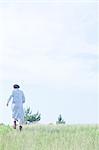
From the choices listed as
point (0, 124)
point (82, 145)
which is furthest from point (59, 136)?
point (0, 124)

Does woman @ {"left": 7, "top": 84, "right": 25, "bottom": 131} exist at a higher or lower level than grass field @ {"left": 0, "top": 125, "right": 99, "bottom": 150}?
higher

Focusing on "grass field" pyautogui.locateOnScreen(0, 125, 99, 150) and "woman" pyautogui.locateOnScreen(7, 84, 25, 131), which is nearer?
"grass field" pyautogui.locateOnScreen(0, 125, 99, 150)

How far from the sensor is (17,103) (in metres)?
15.2

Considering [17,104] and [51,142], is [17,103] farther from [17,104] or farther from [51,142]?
[51,142]

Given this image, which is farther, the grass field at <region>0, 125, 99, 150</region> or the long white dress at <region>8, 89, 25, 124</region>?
the long white dress at <region>8, 89, 25, 124</region>

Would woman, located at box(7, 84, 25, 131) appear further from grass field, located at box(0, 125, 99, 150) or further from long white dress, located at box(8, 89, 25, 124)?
grass field, located at box(0, 125, 99, 150)

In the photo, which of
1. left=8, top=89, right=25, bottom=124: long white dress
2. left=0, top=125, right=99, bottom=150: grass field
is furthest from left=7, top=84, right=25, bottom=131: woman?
left=0, top=125, right=99, bottom=150: grass field

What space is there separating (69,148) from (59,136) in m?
1.54

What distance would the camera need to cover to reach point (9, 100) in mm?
14711

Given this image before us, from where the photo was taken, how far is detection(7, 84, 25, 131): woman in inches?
587

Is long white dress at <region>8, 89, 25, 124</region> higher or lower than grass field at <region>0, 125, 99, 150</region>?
higher

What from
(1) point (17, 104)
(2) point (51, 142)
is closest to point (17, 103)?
(1) point (17, 104)

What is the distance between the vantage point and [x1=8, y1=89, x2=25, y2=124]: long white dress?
48.9 ft

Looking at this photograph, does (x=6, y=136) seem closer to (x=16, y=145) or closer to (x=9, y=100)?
(x=16, y=145)
